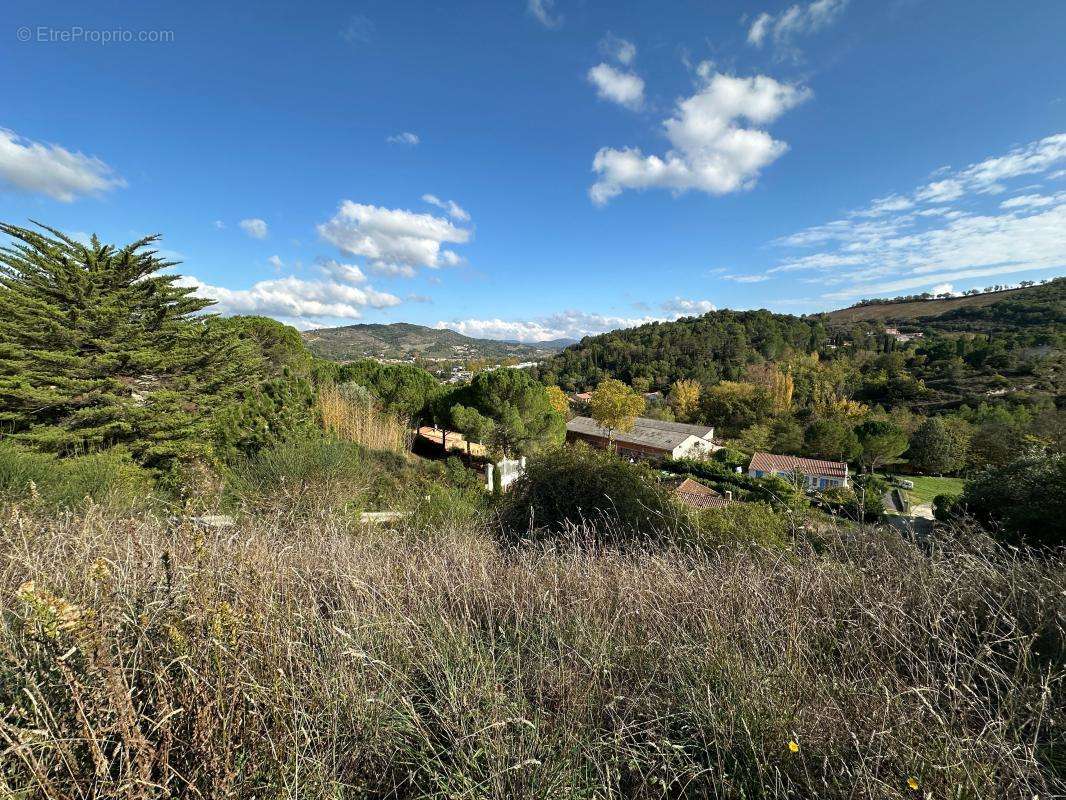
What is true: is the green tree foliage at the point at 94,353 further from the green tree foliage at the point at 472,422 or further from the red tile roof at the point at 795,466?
the red tile roof at the point at 795,466

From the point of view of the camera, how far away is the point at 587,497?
21.1 ft

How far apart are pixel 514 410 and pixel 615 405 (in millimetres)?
10374

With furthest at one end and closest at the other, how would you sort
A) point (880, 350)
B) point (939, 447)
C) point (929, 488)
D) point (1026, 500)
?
point (880, 350) → point (939, 447) → point (929, 488) → point (1026, 500)

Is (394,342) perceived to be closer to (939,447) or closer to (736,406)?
(736,406)

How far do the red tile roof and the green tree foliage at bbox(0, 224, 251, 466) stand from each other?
26.8 meters

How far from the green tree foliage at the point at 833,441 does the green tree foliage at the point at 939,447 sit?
12.8 ft

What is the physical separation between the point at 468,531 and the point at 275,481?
3422mm

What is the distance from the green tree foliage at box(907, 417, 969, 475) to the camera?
2600cm

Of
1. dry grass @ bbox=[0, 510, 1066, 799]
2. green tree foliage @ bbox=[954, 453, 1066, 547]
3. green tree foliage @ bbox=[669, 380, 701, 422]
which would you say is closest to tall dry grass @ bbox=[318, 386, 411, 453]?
dry grass @ bbox=[0, 510, 1066, 799]

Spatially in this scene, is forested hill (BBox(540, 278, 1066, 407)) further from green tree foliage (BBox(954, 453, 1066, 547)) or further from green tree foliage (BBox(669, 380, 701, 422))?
green tree foliage (BBox(954, 453, 1066, 547))

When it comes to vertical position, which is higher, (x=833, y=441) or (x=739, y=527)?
(x=739, y=527)

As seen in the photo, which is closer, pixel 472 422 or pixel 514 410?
pixel 472 422

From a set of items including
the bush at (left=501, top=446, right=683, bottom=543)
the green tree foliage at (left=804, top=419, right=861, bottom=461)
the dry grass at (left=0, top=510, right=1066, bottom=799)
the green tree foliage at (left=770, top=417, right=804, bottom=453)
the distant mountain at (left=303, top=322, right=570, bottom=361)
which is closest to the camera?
the dry grass at (left=0, top=510, right=1066, bottom=799)

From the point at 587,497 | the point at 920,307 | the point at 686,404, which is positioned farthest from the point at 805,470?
the point at 920,307
